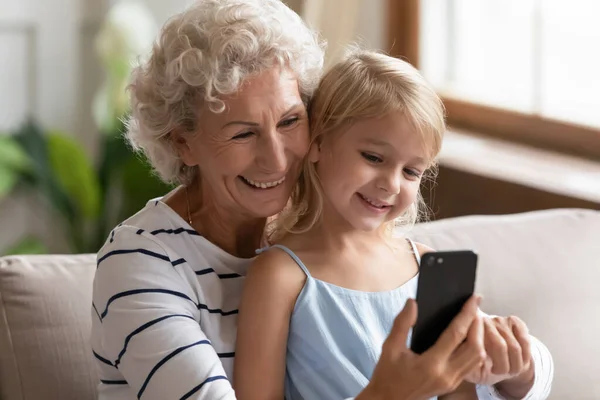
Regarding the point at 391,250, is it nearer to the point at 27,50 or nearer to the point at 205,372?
the point at 205,372

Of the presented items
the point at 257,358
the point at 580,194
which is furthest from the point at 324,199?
the point at 580,194

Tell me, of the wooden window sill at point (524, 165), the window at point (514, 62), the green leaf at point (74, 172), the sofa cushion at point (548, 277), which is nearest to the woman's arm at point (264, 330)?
the sofa cushion at point (548, 277)

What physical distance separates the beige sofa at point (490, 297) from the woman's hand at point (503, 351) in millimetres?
555

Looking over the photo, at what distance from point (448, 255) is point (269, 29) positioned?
19.5 inches

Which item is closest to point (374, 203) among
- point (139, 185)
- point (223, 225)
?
point (223, 225)

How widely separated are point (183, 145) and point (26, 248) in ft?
7.23

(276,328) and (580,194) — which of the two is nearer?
(276,328)

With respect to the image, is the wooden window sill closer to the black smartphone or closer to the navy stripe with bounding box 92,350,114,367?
the black smartphone

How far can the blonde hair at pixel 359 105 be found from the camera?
1.50 meters

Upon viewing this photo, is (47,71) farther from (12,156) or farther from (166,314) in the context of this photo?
(166,314)

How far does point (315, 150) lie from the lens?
62.0 inches

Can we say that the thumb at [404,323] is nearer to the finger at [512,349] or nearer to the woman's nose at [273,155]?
the finger at [512,349]

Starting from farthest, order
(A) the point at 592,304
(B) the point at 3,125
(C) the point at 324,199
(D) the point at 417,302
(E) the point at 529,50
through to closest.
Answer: (B) the point at 3,125 → (E) the point at 529,50 → (A) the point at 592,304 → (C) the point at 324,199 → (D) the point at 417,302

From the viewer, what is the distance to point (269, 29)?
1562 millimetres
